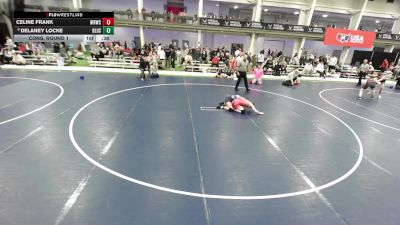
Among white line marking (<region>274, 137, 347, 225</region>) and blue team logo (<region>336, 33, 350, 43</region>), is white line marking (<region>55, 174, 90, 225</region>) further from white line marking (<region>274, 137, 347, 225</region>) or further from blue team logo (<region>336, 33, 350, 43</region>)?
blue team logo (<region>336, 33, 350, 43</region>)

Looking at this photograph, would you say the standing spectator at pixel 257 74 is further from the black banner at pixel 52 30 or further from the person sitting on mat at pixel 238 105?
the black banner at pixel 52 30

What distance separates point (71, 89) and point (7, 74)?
5.29 metres

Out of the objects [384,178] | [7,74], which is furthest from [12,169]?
[7,74]

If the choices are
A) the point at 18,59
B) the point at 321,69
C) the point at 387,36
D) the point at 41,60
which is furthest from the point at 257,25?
the point at 18,59

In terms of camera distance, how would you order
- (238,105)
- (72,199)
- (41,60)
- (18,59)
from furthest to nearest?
(41,60), (18,59), (238,105), (72,199)

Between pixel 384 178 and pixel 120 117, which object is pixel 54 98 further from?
pixel 384 178
